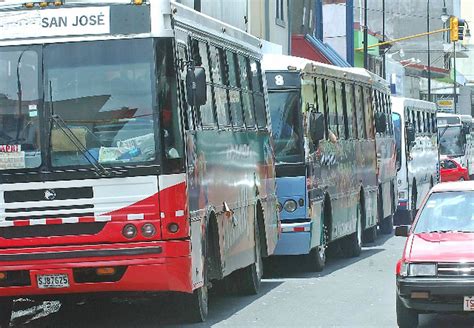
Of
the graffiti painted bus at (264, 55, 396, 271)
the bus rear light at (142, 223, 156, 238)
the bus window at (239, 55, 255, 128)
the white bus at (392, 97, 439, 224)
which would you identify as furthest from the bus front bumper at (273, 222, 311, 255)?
the white bus at (392, 97, 439, 224)

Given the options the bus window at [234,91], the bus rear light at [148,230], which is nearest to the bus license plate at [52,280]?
the bus rear light at [148,230]

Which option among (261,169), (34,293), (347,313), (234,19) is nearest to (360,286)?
(261,169)

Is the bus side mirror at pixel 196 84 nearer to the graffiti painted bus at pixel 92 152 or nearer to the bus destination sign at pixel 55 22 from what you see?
the graffiti painted bus at pixel 92 152

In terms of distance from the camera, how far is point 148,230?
39.3 ft

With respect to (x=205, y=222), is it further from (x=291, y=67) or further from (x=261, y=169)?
(x=291, y=67)

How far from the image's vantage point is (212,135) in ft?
46.1

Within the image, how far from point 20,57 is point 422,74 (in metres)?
80.8

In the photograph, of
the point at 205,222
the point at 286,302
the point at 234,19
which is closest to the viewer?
the point at 205,222

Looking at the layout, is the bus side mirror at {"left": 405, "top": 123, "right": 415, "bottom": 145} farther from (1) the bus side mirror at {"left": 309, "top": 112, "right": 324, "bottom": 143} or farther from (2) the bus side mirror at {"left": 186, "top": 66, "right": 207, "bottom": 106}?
(2) the bus side mirror at {"left": 186, "top": 66, "right": 207, "bottom": 106}

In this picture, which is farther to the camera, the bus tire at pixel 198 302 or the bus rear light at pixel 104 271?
the bus tire at pixel 198 302

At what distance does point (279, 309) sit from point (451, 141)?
41288mm

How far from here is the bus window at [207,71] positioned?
1356 centimetres

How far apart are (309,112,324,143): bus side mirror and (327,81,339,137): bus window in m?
2.25

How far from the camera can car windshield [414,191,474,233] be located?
12.9 m
